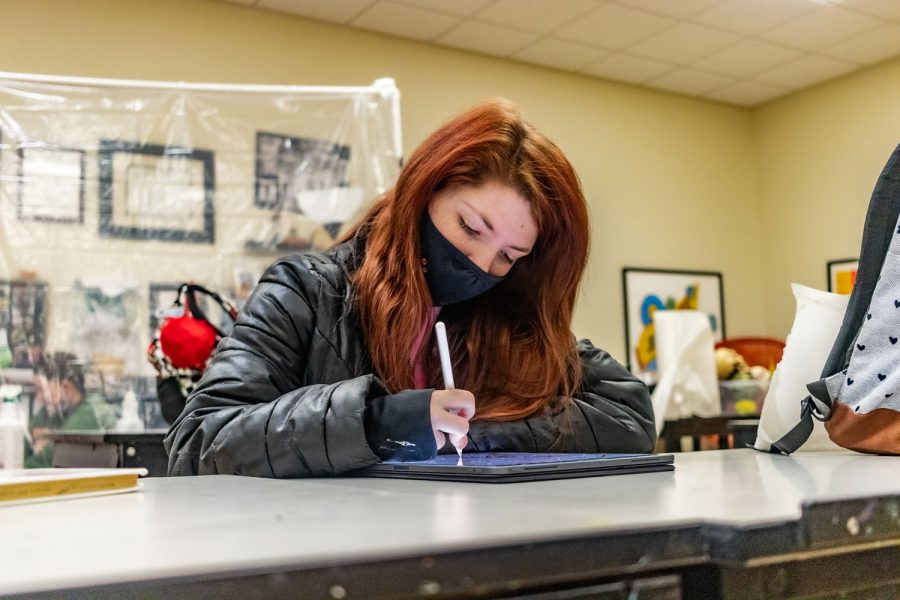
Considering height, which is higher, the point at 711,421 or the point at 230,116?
the point at 230,116

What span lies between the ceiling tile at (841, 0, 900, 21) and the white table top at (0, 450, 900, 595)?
11.7ft

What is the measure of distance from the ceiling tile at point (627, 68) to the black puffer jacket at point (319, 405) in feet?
10.7

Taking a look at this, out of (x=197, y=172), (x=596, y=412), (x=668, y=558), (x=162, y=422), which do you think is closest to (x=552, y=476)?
(x=668, y=558)

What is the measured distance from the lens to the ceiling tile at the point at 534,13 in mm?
3643

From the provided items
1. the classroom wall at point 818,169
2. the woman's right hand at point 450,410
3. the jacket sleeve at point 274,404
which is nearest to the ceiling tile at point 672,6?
the classroom wall at point 818,169

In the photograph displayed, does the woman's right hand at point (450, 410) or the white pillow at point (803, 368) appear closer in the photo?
the woman's right hand at point (450, 410)

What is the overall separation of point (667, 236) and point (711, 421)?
2.17 metres

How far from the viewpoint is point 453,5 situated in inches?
143

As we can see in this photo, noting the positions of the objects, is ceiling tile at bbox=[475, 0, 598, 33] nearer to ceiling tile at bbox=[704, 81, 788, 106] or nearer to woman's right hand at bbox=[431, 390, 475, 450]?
ceiling tile at bbox=[704, 81, 788, 106]

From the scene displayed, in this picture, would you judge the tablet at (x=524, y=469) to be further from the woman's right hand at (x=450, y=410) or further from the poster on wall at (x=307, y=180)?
the poster on wall at (x=307, y=180)

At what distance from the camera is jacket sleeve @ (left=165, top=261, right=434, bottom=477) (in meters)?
0.90

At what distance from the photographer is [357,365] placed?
1.20 meters

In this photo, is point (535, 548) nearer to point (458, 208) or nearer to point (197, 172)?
point (458, 208)

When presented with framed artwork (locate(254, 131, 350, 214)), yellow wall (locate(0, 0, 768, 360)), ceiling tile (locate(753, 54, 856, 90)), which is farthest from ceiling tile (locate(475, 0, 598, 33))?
ceiling tile (locate(753, 54, 856, 90))
